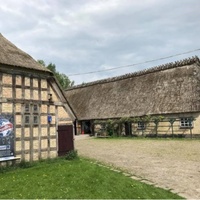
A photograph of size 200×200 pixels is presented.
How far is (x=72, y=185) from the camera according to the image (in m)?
8.23

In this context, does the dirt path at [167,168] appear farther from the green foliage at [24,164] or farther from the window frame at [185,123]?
the window frame at [185,123]

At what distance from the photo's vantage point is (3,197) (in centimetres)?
725

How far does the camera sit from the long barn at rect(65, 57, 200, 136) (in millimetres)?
23859

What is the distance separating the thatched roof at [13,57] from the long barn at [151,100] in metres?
13.8

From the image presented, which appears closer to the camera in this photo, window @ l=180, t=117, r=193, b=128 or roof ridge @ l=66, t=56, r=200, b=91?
window @ l=180, t=117, r=193, b=128

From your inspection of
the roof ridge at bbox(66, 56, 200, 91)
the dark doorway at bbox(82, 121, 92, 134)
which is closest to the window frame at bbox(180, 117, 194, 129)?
the roof ridge at bbox(66, 56, 200, 91)

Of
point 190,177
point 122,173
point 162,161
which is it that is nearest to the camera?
point 190,177

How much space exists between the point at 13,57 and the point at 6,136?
151 inches

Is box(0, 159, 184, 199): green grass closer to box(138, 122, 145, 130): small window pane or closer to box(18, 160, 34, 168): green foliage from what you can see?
box(18, 160, 34, 168): green foliage

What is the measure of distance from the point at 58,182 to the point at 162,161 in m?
5.89

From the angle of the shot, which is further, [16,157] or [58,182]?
[16,157]

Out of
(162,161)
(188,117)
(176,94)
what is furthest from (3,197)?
(176,94)

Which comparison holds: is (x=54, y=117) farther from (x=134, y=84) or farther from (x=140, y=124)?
(x=134, y=84)

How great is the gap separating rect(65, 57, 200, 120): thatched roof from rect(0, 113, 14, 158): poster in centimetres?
1538
